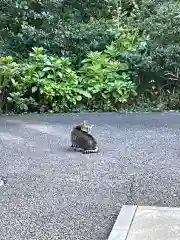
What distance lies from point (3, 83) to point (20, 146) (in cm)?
245

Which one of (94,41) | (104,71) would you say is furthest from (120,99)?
(94,41)

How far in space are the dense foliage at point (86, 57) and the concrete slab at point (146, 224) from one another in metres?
4.86

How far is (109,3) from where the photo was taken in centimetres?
1014

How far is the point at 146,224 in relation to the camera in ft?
11.2

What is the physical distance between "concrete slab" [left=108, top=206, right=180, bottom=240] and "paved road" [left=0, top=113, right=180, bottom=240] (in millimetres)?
122

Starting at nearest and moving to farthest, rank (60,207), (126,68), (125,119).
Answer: (60,207) → (125,119) → (126,68)

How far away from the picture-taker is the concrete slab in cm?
326

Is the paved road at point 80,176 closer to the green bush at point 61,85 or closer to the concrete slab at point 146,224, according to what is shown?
the concrete slab at point 146,224

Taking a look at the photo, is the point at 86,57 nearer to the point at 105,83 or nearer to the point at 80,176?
the point at 105,83

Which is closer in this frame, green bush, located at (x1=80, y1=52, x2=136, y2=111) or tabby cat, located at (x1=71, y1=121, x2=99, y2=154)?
tabby cat, located at (x1=71, y1=121, x2=99, y2=154)

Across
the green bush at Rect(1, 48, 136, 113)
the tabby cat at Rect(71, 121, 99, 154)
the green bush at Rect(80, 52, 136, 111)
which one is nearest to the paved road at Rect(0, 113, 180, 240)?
the tabby cat at Rect(71, 121, 99, 154)

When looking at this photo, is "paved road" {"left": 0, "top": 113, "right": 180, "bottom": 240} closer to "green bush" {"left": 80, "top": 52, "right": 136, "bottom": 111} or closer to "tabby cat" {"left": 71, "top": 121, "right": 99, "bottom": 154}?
"tabby cat" {"left": 71, "top": 121, "right": 99, "bottom": 154}

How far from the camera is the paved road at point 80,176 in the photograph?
3.67 m

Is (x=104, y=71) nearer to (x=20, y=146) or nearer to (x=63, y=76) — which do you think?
(x=63, y=76)
